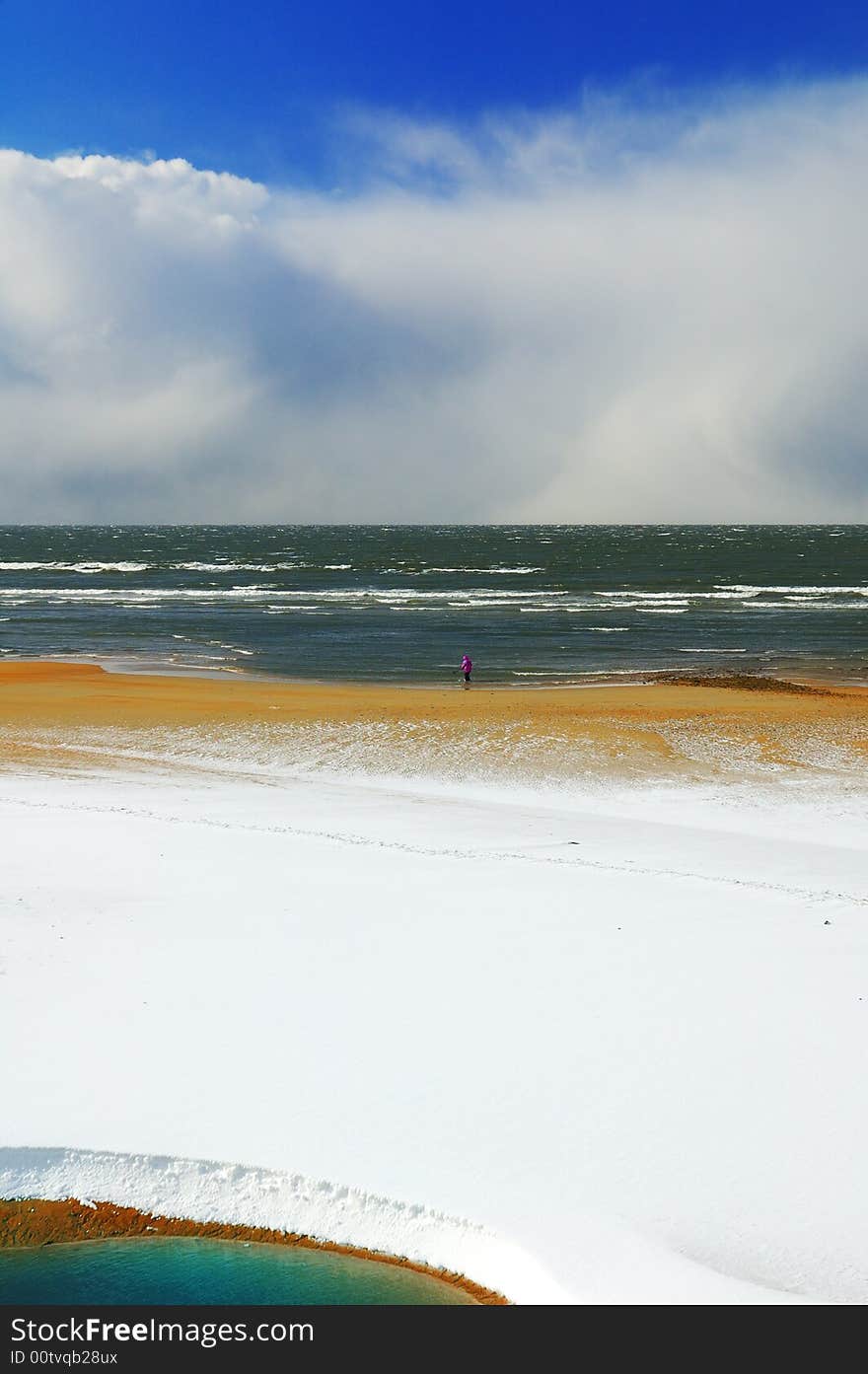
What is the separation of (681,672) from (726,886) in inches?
957

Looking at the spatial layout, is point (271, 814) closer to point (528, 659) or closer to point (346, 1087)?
point (346, 1087)

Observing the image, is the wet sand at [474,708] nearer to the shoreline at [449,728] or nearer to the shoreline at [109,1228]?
the shoreline at [449,728]

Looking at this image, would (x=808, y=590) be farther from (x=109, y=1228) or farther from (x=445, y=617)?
(x=109, y=1228)

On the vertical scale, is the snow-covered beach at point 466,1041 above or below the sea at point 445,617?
below

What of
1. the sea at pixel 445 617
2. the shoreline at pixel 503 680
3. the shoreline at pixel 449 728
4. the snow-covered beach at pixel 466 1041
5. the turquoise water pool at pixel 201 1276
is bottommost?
the turquoise water pool at pixel 201 1276

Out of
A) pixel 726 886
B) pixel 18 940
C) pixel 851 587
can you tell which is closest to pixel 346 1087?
pixel 18 940

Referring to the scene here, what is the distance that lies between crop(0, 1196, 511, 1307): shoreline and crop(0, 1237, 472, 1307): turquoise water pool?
45 millimetres

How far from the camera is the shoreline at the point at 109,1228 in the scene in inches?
272

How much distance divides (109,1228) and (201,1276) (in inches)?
34.5

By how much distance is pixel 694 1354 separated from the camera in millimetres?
5816

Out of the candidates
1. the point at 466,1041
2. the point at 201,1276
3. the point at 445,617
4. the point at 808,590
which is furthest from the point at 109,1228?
the point at 808,590

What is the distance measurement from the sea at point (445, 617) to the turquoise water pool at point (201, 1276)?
28.8 m

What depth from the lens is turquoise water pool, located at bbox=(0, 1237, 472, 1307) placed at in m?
6.38

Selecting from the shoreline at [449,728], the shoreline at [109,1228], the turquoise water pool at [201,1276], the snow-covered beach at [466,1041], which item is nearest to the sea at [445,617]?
the shoreline at [449,728]
